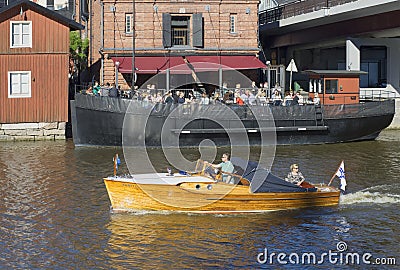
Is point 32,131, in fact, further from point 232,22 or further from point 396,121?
point 396,121

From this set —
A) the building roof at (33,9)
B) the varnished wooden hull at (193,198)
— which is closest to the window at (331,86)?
the building roof at (33,9)

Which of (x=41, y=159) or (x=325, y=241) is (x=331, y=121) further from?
(x=325, y=241)

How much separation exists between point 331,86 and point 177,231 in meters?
20.9

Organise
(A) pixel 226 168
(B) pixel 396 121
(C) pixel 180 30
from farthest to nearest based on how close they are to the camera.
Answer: (C) pixel 180 30
(B) pixel 396 121
(A) pixel 226 168

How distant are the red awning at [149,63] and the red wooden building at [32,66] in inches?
179

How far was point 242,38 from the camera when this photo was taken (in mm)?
45125

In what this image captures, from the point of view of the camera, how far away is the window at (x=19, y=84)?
37.8 meters

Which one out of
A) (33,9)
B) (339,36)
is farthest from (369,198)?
(339,36)

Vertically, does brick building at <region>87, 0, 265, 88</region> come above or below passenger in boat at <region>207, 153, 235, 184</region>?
above

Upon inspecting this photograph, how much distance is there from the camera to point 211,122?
35.2 metres

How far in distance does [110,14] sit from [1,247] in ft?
88.2

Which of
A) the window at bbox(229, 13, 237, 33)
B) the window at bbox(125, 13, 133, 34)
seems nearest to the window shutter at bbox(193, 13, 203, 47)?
the window at bbox(229, 13, 237, 33)

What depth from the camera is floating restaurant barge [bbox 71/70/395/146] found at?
114ft

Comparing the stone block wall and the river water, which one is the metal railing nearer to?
the stone block wall
